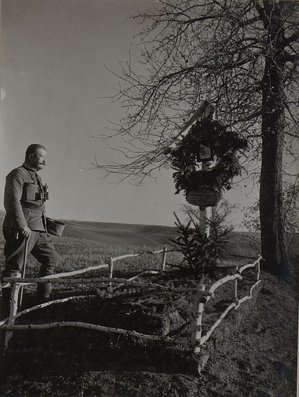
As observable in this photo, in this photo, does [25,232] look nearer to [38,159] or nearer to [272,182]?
[38,159]

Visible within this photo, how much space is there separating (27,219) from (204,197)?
85.1 inches

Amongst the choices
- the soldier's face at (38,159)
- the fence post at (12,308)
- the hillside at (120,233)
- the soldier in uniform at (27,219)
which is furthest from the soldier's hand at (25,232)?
the hillside at (120,233)

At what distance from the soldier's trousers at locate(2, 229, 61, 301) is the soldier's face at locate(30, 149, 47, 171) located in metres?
0.78

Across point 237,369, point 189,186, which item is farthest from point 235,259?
point 237,369

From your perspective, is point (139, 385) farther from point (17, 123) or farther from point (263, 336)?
point (17, 123)

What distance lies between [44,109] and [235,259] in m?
3.90

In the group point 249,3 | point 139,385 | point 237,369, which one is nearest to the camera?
point 139,385

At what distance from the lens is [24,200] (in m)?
4.43

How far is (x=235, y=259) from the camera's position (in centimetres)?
660

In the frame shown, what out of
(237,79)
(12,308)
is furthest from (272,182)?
(12,308)

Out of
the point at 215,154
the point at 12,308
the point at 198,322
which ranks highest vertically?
the point at 215,154

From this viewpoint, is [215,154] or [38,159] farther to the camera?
[215,154]

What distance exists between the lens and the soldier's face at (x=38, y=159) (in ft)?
14.8

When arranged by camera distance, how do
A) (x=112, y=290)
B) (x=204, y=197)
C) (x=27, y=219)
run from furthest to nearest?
(x=112, y=290) < (x=204, y=197) < (x=27, y=219)
